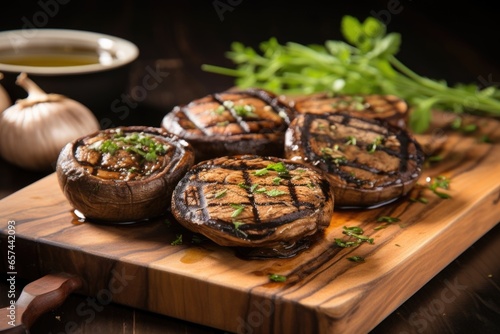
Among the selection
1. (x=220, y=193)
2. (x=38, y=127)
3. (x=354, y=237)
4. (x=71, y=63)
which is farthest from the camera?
(x=71, y=63)

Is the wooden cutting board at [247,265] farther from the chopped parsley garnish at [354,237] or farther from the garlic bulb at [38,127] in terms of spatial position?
the garlic bulb at [38,127]

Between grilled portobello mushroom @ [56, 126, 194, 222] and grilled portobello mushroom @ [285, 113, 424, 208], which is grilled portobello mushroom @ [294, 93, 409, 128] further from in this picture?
grilled portobello mushroom @ [56, 126, 194, 222]

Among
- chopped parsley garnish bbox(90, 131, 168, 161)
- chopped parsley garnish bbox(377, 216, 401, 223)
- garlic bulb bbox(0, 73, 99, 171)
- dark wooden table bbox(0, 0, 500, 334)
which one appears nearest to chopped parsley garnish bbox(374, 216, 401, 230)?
chopped parsley garnish bbox(377, 216, 401, 223)

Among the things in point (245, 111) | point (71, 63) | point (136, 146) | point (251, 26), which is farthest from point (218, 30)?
point (136, 146)

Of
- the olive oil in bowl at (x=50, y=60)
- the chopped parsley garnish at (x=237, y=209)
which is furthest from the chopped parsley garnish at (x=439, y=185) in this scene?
the olive oil in bowl at (x=50, y=60)

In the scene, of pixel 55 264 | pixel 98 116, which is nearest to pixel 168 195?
pixel 55 264

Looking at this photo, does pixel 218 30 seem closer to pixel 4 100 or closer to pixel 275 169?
pixel 4 100
